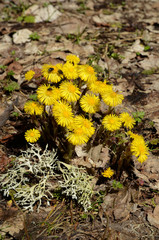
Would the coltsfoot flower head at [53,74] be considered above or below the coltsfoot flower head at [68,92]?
above

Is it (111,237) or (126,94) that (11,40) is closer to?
(126,94)

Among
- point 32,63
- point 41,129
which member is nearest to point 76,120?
point 41,129

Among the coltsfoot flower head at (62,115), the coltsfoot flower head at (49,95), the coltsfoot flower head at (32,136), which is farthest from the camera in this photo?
the coltsfoot flower head at (32,136)

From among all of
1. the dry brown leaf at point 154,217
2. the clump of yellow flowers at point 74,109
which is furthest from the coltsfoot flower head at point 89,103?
the dry brown leaf at point 154,217

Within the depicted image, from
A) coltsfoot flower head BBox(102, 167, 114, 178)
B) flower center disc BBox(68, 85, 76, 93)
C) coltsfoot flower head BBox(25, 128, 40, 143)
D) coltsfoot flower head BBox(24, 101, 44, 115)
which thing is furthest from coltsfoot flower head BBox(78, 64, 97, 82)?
coltsfoot flower head BBox(102, 167, 114, 178)

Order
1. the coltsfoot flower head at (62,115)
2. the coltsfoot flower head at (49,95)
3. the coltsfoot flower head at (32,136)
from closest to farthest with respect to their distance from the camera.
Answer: the coltsfoot flower head at (62,115)
the coltsfoot flower head at (49,95)
the coltsfoot flower head at (32,136)

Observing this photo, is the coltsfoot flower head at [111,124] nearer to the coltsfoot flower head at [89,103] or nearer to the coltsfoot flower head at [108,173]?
the coltsfoot flower head at [89,103]
